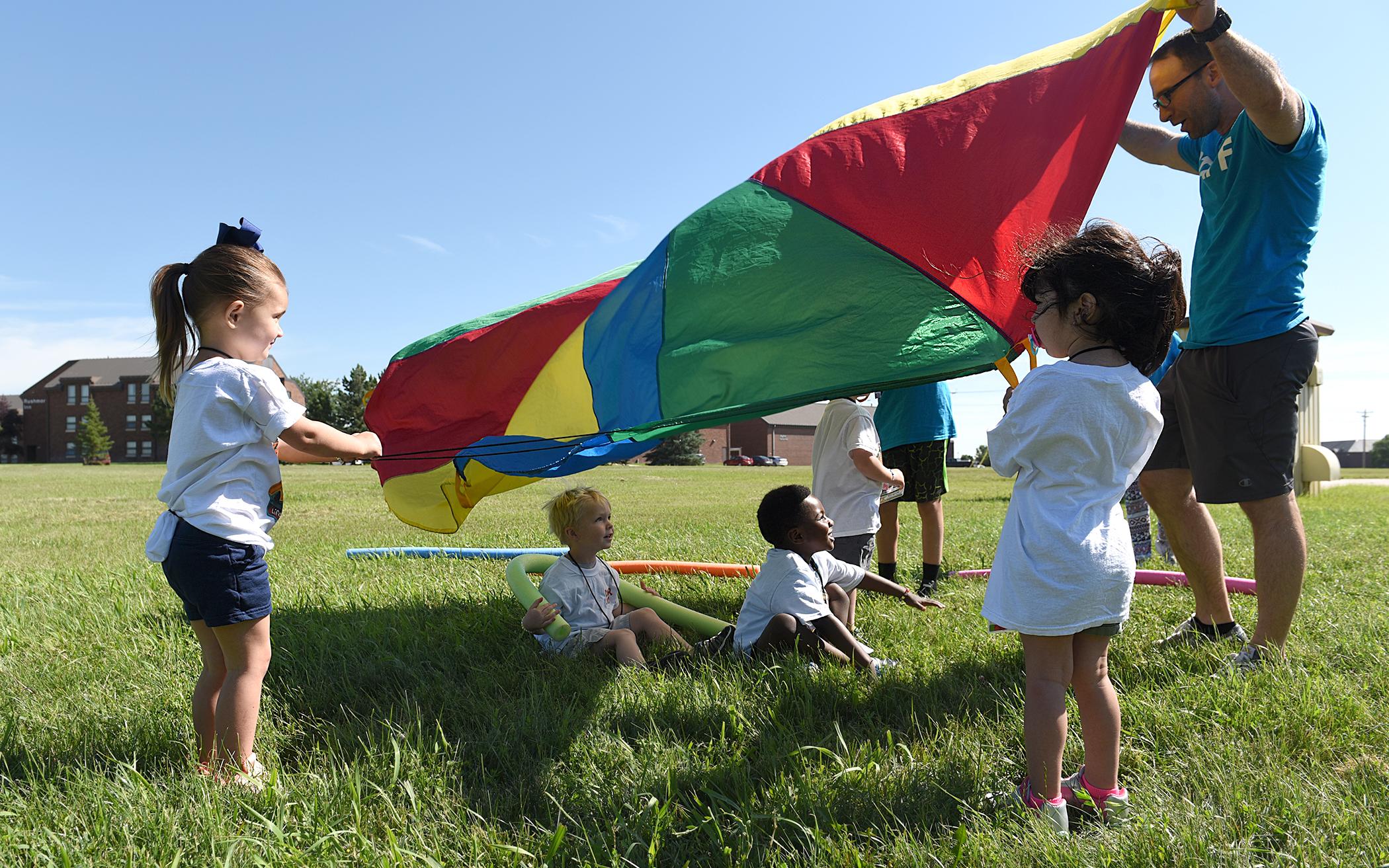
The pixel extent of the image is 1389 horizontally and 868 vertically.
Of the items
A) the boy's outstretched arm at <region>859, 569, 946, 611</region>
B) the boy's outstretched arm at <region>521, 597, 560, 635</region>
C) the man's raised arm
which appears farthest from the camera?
the boy's outstretched arm at <region>859, 569, 946, 611</region>

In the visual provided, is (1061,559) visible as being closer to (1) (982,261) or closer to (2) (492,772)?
(1) (982,261)

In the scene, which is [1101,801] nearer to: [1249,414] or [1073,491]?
[1073,491]

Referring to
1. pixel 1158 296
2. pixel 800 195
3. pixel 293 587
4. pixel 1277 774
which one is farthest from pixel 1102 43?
pixel 293 587

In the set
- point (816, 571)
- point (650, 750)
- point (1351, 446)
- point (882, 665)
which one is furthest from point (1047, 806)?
point (1351, 446)

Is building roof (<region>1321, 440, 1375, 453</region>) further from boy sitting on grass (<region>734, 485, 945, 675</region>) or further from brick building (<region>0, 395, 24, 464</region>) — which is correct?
brick building (<region>0, 395, 24, 464</region>)

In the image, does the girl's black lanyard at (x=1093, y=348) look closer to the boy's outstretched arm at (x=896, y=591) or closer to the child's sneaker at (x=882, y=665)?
the child's sneaker at (x=882, y=665)

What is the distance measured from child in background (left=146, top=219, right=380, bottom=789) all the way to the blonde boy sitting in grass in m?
1.46

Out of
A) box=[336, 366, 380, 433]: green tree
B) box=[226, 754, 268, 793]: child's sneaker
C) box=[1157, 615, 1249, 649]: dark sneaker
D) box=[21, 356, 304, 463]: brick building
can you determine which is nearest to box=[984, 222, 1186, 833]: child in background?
→ box=[1157, 615, 1249, 649]: dark sneaker

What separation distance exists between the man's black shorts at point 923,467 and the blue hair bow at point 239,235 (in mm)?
4023

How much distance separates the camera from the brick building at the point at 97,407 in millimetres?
79688

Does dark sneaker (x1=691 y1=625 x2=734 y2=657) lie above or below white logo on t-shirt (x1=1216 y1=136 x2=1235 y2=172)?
below

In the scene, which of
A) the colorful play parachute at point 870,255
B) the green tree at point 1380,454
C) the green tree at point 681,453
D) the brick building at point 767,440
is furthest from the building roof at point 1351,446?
the colorful play parachute at point 870,255

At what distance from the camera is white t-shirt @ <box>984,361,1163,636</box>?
7.45 feet

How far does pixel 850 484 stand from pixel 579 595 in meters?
1.61
